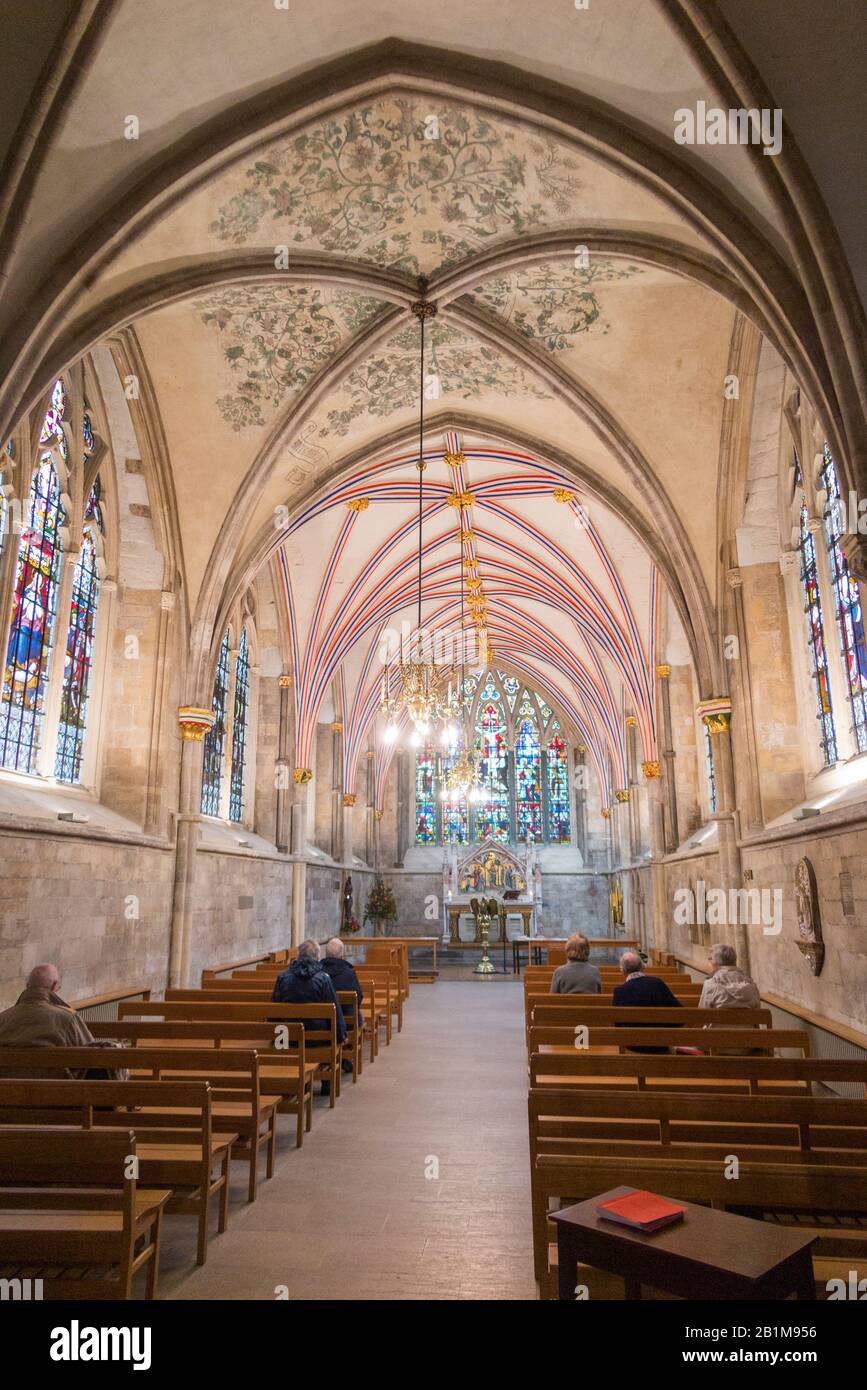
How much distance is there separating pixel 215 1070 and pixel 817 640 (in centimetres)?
703

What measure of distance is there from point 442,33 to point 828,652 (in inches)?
243

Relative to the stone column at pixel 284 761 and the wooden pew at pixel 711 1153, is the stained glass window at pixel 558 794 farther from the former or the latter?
the wooden pew at pixel 711 1153

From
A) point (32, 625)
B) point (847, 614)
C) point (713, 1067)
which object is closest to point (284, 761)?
point (32, 625)

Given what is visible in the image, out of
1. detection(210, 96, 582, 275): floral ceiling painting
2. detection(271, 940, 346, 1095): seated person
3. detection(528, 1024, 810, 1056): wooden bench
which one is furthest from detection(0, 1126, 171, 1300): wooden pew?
detection(210, 96, 582, 275): floral ceiling painting

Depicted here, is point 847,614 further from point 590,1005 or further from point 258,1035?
point 258,1035

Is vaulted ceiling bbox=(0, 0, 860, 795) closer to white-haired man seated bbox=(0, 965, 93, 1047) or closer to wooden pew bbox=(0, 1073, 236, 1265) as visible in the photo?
white-haired man seated bbox=(0, 965, 93, 1047)

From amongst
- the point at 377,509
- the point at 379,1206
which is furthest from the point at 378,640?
the point at 379,1206

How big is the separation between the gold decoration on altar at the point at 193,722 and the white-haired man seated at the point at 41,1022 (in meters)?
6.46

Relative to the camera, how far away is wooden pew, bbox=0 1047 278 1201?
4.29 meters

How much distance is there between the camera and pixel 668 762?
1554cm

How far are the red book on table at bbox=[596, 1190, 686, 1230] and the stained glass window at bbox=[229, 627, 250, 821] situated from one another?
13.6m

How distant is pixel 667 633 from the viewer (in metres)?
15.4

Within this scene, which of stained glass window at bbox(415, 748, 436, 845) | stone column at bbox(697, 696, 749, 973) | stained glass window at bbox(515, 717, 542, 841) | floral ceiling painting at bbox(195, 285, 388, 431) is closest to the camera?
floral ceiling painting at bbox(195, 285, 388, 431)
